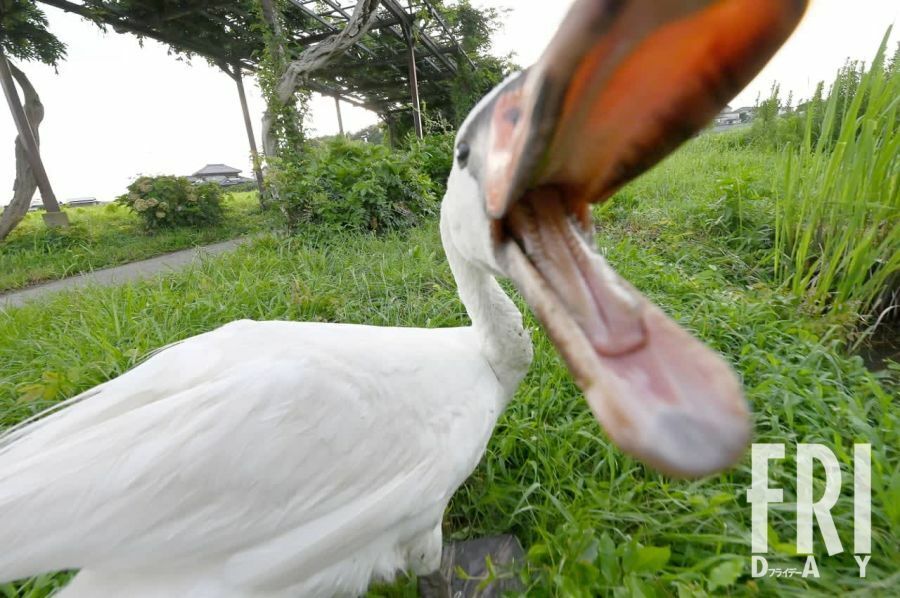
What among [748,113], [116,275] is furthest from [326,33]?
[748,113]

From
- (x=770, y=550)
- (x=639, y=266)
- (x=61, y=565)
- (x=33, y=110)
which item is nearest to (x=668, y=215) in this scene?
(x=639, y=266)

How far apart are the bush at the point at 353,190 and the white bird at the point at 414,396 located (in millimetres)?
3204

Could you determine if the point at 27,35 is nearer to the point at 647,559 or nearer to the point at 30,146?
the point at 30,146

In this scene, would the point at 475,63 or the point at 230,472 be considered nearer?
the point at 230,472

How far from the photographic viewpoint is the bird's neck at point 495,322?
1189mm

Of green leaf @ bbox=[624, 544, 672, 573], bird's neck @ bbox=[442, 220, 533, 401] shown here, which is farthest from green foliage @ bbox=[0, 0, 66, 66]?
green leaf @ bbox=[624, 544, 672, 573]

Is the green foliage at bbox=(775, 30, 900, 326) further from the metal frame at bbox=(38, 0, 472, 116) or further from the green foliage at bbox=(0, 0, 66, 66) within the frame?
the green foliage at bbox=(0, 0, 66, 66)

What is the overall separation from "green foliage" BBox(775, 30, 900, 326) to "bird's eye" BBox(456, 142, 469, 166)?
6.86 feet

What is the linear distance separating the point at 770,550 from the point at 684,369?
92 cm

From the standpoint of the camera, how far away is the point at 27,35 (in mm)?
6176

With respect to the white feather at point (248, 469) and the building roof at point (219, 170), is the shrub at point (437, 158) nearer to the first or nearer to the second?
the white feather at point (248, 469)

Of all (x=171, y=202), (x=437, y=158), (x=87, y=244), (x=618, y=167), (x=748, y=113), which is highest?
(x=748, y=113)

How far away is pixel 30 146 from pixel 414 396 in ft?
28.4

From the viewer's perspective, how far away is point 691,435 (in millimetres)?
504
